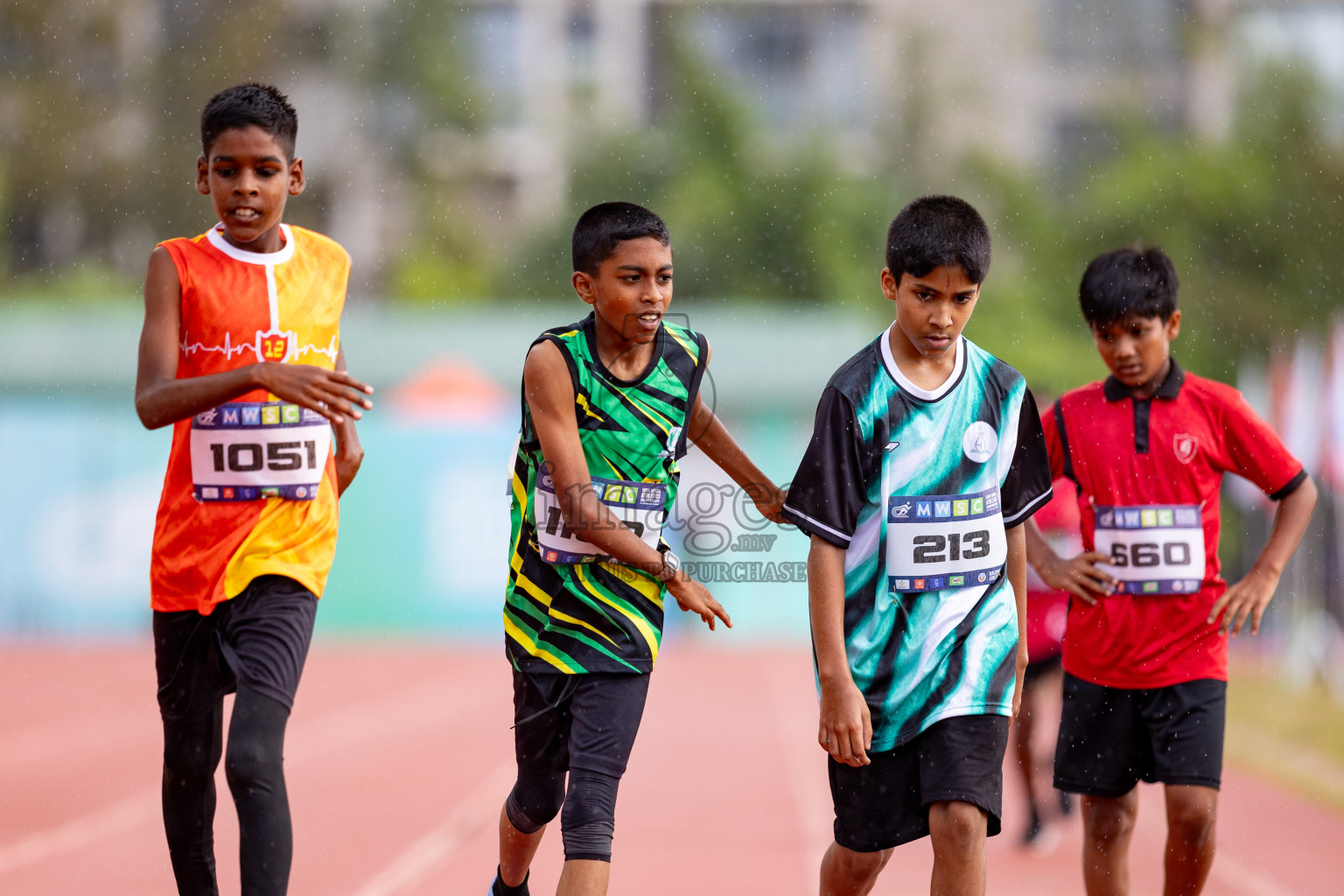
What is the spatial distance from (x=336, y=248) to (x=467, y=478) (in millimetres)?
17068

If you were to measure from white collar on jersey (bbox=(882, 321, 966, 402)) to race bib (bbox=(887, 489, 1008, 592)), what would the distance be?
0.23 meters

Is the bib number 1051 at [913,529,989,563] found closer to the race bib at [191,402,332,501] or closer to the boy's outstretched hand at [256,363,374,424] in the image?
the boy's outstretched hand at [256,363,374,424]

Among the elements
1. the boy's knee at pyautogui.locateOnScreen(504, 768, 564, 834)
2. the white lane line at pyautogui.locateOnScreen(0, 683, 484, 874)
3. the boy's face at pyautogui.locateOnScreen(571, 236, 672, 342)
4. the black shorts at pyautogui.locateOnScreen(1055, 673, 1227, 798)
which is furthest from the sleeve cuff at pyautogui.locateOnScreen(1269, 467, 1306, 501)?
the white lane line at pyautogui.locateOnScreen(0, 683, 484, 874)

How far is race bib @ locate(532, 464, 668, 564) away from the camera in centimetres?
369

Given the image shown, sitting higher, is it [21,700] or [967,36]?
[967,36]

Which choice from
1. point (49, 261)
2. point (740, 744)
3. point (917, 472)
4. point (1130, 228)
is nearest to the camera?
point (917, 472)

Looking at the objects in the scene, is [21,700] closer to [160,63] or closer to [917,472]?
[917,472]

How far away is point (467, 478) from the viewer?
69.1 ft

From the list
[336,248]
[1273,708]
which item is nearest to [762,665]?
[1273,708]

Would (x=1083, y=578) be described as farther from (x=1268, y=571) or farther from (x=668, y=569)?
(x=668, y=569)

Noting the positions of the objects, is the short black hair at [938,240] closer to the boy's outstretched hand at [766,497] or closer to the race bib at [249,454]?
the boy's outstretched hand at [766,497]

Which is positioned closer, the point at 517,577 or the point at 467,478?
the point at 517,577

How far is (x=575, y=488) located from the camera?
11.8ft

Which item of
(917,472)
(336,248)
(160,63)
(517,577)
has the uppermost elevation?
(160,63)
